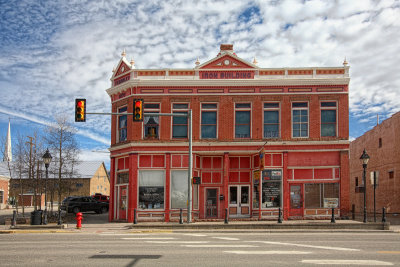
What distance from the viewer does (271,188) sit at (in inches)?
1052

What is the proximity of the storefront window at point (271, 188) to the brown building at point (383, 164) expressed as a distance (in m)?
8.73

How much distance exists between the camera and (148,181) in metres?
26.9

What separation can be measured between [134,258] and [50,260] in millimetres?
2252

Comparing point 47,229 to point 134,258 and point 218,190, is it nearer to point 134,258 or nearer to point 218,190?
point 218,190

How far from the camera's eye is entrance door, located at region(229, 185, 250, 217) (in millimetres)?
27406

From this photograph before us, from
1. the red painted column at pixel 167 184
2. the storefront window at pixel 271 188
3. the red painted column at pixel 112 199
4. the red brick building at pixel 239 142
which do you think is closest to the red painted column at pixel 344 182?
the red brick building at pixel 239 142

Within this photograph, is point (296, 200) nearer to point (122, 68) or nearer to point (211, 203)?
point (211, 203)

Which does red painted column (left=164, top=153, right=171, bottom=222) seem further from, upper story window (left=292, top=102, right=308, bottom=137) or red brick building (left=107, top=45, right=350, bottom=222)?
upper story window (left=292, top=102, right=308, bottom=137)

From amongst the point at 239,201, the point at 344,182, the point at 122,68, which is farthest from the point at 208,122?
the point at 344,182

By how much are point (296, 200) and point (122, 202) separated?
11149 millimetres

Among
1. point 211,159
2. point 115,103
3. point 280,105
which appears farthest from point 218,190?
point 115,103

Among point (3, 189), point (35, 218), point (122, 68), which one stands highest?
point (122, 68)

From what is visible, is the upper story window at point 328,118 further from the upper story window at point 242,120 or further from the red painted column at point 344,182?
the upper story window at point 242,120

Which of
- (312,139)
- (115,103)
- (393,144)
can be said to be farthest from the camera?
(393,144)
